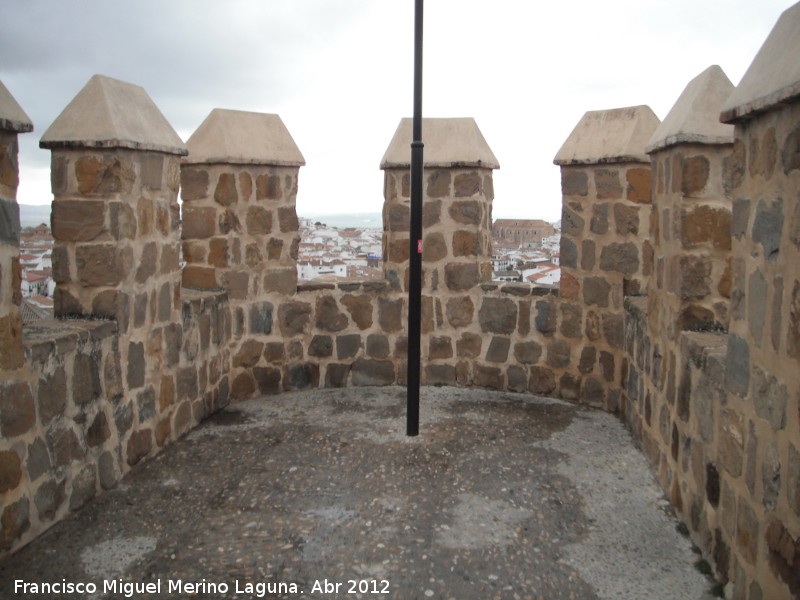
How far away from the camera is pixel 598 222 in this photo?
583 cm

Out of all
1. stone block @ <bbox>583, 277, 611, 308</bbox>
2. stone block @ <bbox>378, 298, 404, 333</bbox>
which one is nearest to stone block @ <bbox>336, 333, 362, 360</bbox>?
stone block @ <bbox>378, 298, 404, 333</bbox>

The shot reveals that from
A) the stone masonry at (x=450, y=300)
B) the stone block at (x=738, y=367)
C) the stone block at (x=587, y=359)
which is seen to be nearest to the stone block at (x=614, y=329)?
the stone masonry at (x=450, y=300)

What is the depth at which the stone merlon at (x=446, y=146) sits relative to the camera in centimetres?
615

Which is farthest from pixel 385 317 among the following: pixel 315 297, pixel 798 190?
pixel 798 190

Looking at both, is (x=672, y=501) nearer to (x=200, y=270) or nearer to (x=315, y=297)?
(x=315, y=297)

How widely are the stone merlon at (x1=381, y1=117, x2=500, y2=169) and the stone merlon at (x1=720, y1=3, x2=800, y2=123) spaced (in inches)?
135

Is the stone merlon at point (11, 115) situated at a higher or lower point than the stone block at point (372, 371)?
higher

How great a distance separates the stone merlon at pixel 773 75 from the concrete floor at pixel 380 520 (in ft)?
6.48

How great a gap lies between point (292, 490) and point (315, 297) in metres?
2.51

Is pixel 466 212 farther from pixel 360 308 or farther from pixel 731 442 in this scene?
pixel 731 442

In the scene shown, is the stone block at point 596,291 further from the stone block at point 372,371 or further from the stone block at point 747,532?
the stone block at point 747,532

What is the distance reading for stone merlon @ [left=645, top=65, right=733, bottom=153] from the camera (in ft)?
12.8

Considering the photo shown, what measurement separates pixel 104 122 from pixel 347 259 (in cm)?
637

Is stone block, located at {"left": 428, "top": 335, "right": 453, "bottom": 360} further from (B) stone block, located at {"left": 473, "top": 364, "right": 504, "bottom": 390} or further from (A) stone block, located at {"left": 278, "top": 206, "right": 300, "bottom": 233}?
(A) stone block, located at {"left": 278, "top": 206, "right": 300, "bottom": 233}
